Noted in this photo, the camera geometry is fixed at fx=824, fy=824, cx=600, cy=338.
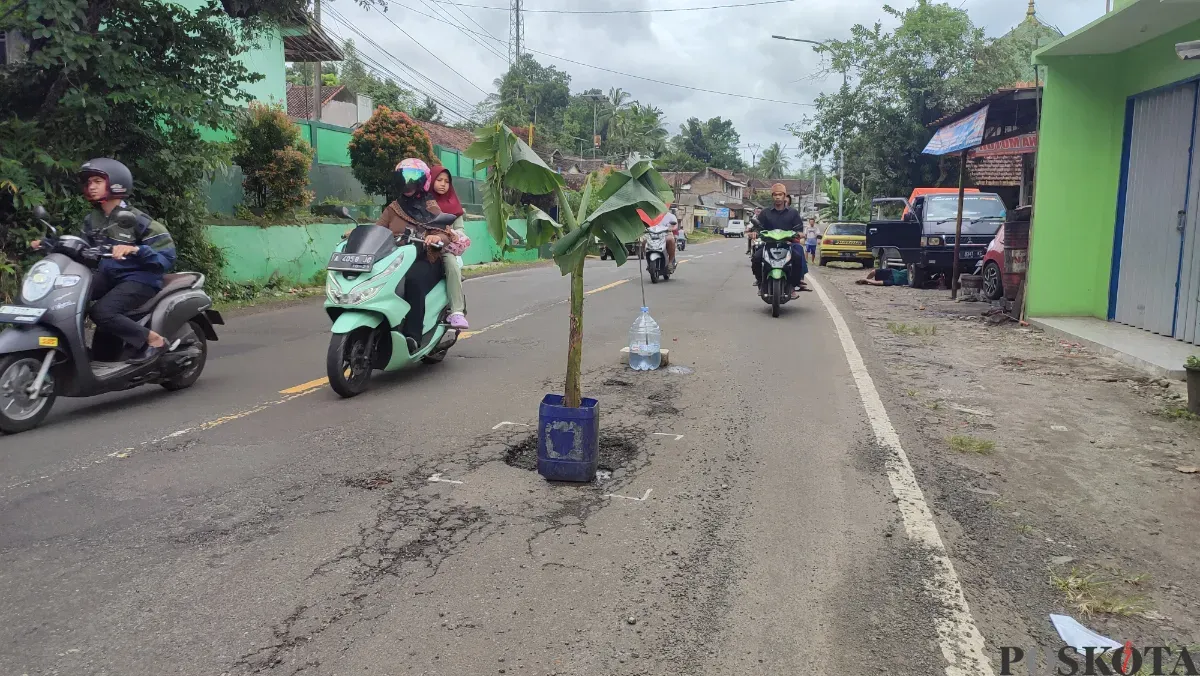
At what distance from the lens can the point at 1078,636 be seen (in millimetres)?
3100

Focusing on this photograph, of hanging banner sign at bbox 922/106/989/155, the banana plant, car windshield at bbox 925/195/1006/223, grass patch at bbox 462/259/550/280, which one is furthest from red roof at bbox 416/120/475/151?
the banana plant

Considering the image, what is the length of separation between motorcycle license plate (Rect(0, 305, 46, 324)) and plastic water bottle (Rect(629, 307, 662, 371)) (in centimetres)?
475

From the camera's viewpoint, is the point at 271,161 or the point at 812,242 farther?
the point at 812,242

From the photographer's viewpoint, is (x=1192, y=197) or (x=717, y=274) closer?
(x=1192, y=197)

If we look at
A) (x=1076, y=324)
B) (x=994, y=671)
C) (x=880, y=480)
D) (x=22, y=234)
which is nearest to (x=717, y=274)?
(x=1076, y=324)

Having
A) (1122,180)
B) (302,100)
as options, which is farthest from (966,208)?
(302,100)

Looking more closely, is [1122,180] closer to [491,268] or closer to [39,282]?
[39,282]

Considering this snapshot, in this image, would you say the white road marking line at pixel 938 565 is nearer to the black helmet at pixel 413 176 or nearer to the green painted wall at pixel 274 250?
the black helmet at pixel 413 176

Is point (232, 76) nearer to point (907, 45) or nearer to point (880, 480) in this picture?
point (880, 480)

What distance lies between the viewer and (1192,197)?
28.8 ft

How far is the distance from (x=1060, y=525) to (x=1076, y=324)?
721cm

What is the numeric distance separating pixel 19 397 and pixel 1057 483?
672 cm

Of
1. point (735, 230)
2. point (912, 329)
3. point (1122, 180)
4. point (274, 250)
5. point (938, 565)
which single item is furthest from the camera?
point (735, 230)

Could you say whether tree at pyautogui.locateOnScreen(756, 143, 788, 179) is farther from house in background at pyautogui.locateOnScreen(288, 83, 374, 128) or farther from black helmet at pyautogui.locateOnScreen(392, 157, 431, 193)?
black helmet at pyautogui.locateOnScreen(392, 157, 431, 193)
